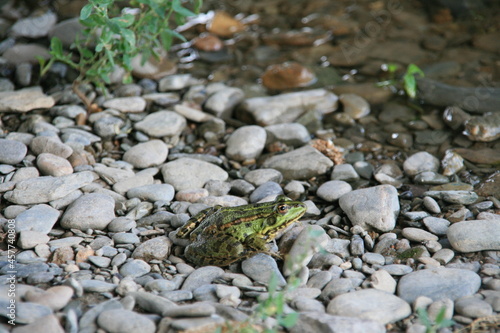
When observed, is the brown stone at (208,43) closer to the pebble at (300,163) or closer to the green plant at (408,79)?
the green plant at (408,79)

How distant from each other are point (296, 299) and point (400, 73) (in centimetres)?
518

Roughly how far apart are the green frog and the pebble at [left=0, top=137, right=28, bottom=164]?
2286 millimetres

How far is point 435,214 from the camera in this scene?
527 centimetres

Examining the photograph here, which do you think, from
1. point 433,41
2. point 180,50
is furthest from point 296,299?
point 433,41

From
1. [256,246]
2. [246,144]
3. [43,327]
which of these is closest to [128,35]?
[246,144]

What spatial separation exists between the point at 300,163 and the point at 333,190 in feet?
2.13

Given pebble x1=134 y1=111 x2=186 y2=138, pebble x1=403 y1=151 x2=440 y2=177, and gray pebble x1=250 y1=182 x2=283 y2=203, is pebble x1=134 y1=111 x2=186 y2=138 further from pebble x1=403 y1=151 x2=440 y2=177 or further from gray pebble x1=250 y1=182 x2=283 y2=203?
pebble x1=403 y1=151 x2=440 y2=177

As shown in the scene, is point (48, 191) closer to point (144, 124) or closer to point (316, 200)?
point (144, 124)

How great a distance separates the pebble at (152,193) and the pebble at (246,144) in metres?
1.20

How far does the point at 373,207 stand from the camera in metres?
5.07

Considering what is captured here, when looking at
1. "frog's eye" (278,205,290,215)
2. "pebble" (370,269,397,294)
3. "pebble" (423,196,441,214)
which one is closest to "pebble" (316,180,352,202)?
"pebble" (423,196,441,214)

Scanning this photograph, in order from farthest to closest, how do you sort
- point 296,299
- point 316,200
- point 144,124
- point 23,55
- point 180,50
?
point 180,50 → point 23,55 → point 144,124 → point 316,200 → point 296,299

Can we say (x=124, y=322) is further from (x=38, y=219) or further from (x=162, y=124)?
(x=162, y=124)

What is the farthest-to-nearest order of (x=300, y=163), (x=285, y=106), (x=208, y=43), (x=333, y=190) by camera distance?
1. (x=208, y=43)
2. (x=285, y=106)
3. (x=300, y=163)
4. (x=333, y=190)
